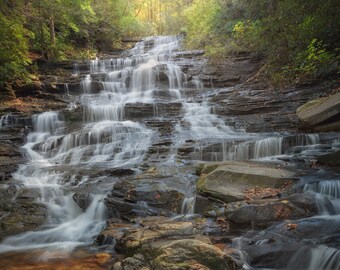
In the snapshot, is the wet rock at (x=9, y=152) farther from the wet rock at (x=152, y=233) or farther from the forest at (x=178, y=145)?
the wet rock at (x=152, y=233)

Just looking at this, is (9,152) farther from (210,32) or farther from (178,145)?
(210,32)

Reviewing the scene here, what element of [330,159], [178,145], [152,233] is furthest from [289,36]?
[152,233]

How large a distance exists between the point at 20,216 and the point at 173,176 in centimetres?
331

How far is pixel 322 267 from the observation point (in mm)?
3936

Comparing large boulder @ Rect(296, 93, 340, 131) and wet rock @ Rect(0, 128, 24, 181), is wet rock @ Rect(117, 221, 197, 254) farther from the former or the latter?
large boulder @ Rect(296, 93, 340, 131)

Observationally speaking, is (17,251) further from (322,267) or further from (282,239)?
(322,267)

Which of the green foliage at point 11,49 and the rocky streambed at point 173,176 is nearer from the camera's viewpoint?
the rocky streambed at point 173,176

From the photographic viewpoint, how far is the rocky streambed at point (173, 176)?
4555 mm

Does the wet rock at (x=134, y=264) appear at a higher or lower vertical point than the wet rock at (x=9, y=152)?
lower

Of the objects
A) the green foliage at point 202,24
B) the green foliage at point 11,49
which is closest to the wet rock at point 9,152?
the green foliage at point 11,49

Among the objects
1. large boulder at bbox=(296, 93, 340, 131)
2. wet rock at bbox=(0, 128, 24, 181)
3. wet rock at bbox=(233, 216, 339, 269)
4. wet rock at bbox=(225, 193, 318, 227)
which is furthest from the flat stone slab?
wet rock at bbox=(0, 128, 24, 181)

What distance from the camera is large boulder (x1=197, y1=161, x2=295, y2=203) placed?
231 inches

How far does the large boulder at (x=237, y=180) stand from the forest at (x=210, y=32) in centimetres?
633

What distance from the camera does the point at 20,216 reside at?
6.48 metres
